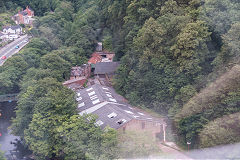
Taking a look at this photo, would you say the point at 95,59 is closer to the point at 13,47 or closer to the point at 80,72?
the point at 80,72

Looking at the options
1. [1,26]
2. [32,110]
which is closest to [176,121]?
[32,110]

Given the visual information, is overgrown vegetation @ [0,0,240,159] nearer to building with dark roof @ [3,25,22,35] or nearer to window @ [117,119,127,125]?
window @ [117,119,127,125]

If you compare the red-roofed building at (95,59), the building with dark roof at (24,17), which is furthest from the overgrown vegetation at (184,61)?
the building with dark roof at (24,17)

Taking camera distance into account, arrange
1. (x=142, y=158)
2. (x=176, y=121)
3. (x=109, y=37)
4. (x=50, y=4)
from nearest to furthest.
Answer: (x=142, y=158) → (x=176, y=121) → (x=109, y=37) → (x=50, y=4)

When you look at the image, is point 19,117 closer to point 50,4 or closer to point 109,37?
point 109,37

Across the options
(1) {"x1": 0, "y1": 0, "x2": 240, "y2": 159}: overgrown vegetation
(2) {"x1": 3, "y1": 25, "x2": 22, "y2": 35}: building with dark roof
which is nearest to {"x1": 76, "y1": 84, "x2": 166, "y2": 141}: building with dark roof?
(1) {"x1": 0, "y1": 0, "x2": 240, "y2": 159}: overgrown vegetation

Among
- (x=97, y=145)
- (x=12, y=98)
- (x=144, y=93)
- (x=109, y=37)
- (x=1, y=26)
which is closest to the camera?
(x=97, y=145)

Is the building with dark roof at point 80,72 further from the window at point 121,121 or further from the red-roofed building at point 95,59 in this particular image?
the window at point 121,121
